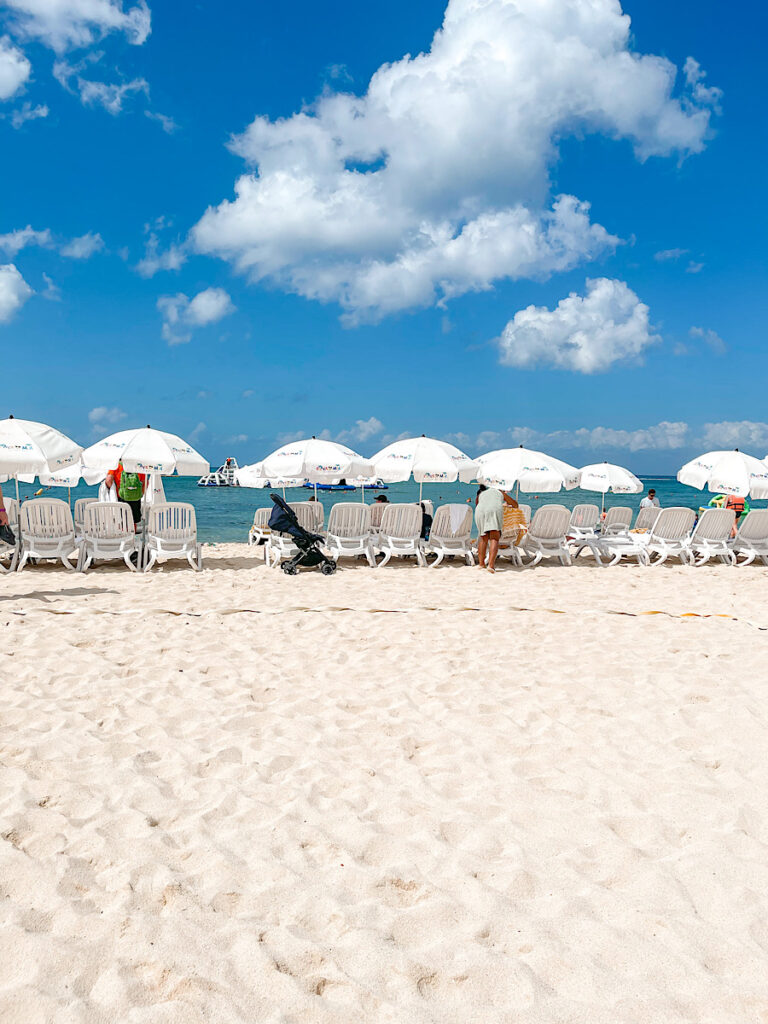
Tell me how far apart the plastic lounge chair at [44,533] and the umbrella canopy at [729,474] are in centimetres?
1018

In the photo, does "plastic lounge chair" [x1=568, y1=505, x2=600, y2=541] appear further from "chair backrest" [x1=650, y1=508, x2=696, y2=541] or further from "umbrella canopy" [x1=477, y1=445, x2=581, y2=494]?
"chair backrest" [x1=650, y1=508, x2=696, y2=541]

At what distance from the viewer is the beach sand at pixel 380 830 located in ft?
6.37

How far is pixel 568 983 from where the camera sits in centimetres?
197

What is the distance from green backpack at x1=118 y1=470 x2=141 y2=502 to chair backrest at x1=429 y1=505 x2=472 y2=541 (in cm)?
489

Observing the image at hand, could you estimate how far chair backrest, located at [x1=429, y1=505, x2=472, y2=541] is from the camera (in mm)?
10367

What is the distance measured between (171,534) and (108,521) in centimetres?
88

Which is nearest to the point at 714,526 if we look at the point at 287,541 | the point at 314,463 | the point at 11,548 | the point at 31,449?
the point at 314,463

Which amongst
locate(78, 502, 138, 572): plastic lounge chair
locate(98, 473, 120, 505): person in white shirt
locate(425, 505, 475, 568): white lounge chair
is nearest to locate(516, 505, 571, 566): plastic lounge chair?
locate(425, 505, 475, 568): white lounge chair

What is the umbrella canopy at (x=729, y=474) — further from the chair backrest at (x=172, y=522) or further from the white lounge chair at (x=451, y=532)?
the chair backrest at (x=172, y=522)

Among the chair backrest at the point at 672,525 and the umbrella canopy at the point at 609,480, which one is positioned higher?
the umbrella canopy at the point at 609,480

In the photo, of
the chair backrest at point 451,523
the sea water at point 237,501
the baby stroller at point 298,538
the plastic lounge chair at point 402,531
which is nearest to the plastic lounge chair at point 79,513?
the baby stroller at point 298,538

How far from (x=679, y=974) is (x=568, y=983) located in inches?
13.6

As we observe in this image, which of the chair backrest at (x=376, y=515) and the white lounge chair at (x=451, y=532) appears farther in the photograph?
the chair backrest at (x=376, y=515)

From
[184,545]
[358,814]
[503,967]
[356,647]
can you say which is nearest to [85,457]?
[184,545]
